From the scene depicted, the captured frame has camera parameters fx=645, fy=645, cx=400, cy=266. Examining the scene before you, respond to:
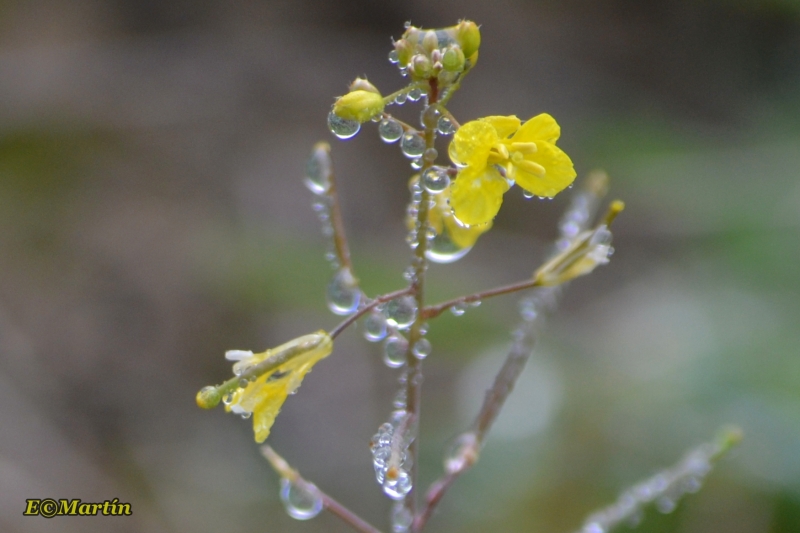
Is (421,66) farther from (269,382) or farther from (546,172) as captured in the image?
(269,382)

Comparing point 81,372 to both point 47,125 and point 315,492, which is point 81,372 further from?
point 315,492

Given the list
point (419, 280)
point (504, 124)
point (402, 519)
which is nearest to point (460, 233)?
point (419, 280)

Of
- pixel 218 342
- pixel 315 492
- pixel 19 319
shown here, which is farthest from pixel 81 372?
pixel 315 492

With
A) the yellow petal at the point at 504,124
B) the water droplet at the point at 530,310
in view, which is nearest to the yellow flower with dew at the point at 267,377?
the yellow petal at the point at 504,124

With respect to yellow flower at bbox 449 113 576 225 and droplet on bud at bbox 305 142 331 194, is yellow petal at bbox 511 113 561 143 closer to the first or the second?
yellow flower at bbox 449 113 576 225

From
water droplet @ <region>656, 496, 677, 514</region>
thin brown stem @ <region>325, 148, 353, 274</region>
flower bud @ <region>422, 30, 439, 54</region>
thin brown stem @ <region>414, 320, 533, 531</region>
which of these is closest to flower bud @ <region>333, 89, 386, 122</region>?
flower bud @ <region>422, 30, 439, 54</region>

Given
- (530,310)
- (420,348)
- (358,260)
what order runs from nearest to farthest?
(420,348) < (530,310) < (358,260)

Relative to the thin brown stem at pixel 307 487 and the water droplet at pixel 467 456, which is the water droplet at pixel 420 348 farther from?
the thin brown stem at pixel 307 487
